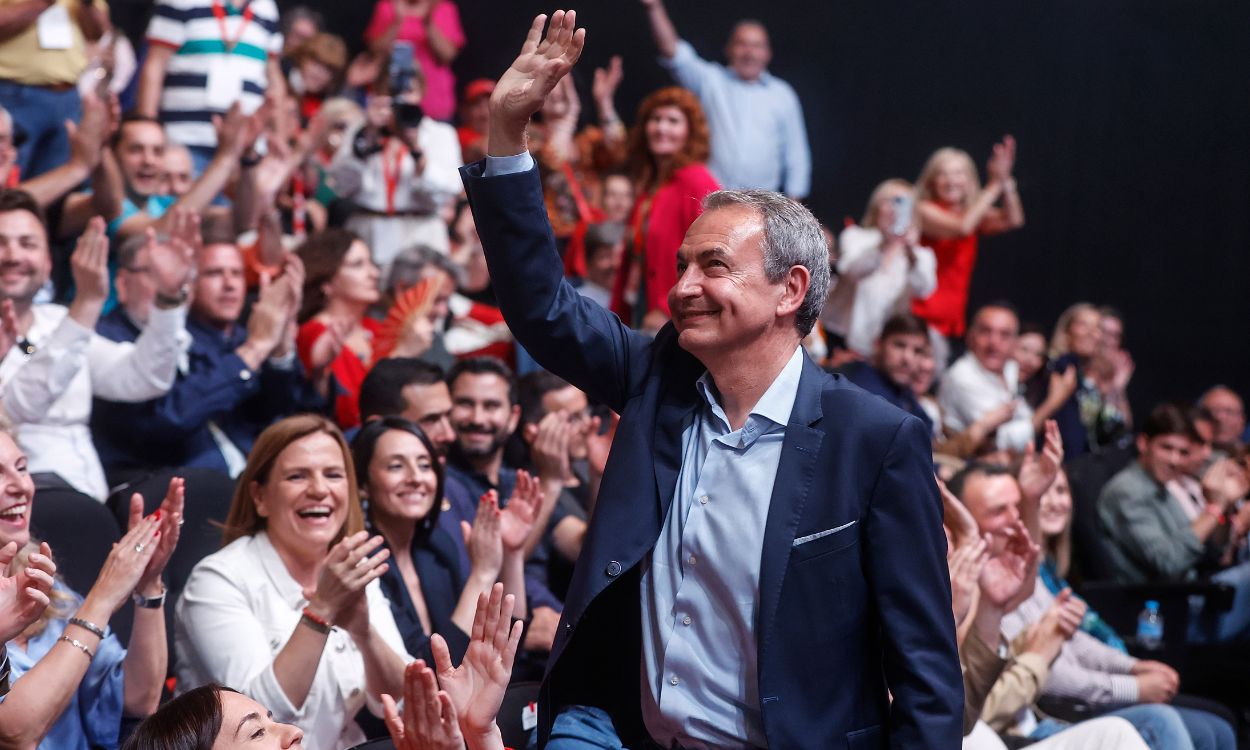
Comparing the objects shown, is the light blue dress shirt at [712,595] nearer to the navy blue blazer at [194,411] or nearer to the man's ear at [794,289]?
the man's ear at [794,289]

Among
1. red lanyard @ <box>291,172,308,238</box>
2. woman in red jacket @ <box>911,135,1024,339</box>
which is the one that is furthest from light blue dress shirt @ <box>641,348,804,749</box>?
woman in red jacket @ <box>911,135,1024,339</box>

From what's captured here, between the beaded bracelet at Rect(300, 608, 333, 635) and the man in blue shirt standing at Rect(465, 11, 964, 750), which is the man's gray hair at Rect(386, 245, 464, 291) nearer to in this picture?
the beaded bracelet at Rect(300, 608, 333, 635)

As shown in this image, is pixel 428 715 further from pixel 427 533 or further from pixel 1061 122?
pixel 1061 122

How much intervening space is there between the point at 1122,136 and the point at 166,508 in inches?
261

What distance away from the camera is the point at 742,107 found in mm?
6391

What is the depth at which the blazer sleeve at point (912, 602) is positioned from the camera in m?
1.71

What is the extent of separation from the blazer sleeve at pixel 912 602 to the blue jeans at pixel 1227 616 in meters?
2.99

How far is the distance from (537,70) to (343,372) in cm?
247

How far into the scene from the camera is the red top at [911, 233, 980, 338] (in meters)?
6.31

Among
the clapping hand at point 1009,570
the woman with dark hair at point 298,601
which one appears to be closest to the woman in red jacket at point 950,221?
the clapping hand at point 1009,570

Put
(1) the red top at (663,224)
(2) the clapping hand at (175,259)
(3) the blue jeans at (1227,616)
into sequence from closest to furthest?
(2) the clapping hand at (175,259) < (3) the blue jeans at (1227,616) < (1) the red top at (663,224)

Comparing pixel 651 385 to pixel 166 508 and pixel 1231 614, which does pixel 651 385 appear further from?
pixel 1231 614

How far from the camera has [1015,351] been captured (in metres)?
6.24

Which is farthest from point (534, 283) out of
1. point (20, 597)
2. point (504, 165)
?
point (20, 597)
